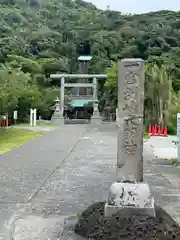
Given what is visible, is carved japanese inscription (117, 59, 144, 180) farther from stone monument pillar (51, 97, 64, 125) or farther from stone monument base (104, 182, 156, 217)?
stone monument pillar (51, 97, 64, 125)

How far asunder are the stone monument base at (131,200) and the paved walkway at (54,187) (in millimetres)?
712

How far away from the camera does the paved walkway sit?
18.0ft

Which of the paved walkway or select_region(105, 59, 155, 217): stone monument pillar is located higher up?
select_region(105, 59, 155, 217): stone monument pillar

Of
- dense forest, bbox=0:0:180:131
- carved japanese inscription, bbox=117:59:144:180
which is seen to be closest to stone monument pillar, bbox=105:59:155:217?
carved japanese inscription, bbox=117:59:144:180

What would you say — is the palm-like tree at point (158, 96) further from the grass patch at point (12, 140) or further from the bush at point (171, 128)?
the grass patch at point (12, 140)

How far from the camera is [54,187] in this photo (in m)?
8.33

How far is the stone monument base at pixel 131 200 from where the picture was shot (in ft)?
15.9

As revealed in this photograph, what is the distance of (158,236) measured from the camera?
172 inches

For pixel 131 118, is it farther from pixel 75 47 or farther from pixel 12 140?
pixel 75 47

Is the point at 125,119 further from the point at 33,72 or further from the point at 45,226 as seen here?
the point at 33,72

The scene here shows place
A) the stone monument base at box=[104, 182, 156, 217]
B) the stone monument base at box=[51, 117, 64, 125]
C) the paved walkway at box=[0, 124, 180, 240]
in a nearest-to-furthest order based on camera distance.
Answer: the stone monument base at box=[104, 182, 156, 217] < the paved walkway at box=[0, 124, 180, 240] < the stone monument base at box=[51, 117, 64, 125]

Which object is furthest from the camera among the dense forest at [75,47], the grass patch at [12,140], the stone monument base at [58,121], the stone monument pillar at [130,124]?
the stone monument base at [58,121]

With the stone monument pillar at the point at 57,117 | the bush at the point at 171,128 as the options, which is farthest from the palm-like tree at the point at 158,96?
the stone monument pillar at the point at 57,117

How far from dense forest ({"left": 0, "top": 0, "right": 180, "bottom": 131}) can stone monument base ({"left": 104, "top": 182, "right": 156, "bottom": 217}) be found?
77.8 feet
